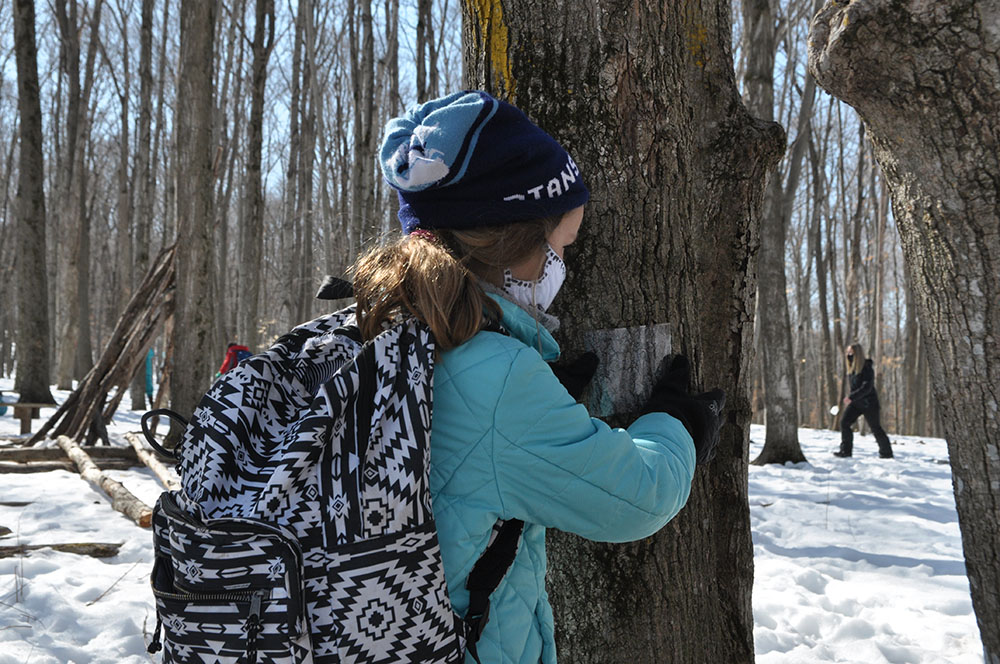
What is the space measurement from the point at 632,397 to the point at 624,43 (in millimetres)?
847

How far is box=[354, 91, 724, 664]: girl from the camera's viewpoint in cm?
115

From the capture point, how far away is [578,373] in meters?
1.62

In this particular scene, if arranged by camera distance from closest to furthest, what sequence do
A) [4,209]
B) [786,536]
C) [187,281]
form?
1. [786,536]
2. [187,281]
3. [4,209]

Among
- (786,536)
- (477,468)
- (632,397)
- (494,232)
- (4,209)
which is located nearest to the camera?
(477,468)

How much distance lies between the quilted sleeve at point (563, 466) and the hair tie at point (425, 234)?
297 mm

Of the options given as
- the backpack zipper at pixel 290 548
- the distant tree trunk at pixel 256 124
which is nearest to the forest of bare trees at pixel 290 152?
the distant tree trunk at pixel 256 124

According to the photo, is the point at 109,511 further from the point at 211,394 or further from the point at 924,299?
the point at 924,299

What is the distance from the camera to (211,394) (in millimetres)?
1191

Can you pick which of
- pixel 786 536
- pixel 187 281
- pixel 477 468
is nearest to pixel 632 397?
pixel 477 468

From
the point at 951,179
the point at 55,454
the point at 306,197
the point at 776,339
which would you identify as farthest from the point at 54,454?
the point at 306,197

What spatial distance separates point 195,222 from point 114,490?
3.38 m

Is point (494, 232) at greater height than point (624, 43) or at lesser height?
lesser

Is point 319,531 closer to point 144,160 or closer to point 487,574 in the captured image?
point 487,574

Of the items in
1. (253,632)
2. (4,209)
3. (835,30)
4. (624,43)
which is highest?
(4,209)
